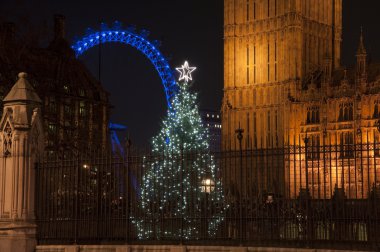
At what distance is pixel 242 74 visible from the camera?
85812 mm

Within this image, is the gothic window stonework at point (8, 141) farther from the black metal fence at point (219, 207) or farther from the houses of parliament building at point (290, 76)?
the houses of parliament building at point (290, 76)

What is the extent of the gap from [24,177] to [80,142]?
30.6ft

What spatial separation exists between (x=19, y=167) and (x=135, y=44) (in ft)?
186

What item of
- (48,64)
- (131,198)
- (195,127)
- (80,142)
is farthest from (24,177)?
(195,127)

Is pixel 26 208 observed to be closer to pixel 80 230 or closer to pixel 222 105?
pixel 80 230

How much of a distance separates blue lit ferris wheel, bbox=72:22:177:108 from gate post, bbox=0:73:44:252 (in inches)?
2056

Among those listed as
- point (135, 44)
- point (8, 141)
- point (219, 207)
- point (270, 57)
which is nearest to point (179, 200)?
point (219, 207)

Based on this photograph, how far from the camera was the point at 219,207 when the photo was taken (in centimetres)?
1588

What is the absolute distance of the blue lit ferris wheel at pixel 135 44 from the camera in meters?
71.5

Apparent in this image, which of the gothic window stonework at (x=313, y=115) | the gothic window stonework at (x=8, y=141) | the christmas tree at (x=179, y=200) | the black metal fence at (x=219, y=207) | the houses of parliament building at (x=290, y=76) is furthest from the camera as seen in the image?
the gothic window stonework at (x=313, y=115)

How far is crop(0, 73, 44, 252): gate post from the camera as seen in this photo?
17.4 m

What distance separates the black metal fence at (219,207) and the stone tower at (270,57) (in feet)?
208

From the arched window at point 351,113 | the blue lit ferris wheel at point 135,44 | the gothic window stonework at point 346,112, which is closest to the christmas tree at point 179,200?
the blue lit ferris wheel at point 135,44

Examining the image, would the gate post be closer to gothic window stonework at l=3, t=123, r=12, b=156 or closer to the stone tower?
gothic window stonework at l=3, t=123, r=12, b=156
